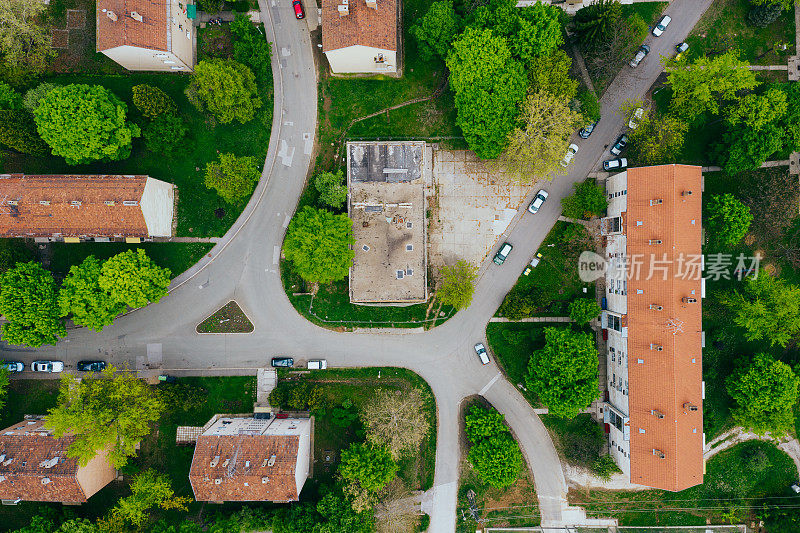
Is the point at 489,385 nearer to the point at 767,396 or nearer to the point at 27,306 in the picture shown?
the point at 767,396

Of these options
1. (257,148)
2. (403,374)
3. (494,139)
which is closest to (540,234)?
(494,139)

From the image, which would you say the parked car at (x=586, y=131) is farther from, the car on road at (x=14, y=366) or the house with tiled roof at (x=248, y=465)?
the car on road at (x=14, y=366)

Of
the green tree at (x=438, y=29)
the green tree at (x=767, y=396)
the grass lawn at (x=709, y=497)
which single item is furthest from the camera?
the grass lawn at (x=709, y=497)

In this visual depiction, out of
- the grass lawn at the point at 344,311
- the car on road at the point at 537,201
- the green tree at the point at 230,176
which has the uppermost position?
the green tree at the point at 230,176

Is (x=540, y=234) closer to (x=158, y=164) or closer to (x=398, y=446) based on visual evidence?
(x=398, y=446)

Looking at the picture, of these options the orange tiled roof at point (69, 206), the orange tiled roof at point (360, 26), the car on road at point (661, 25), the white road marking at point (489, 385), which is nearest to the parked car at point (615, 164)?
the car on road at point (661, 25)

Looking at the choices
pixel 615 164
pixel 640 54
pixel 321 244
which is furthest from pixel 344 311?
pixel 640 54
